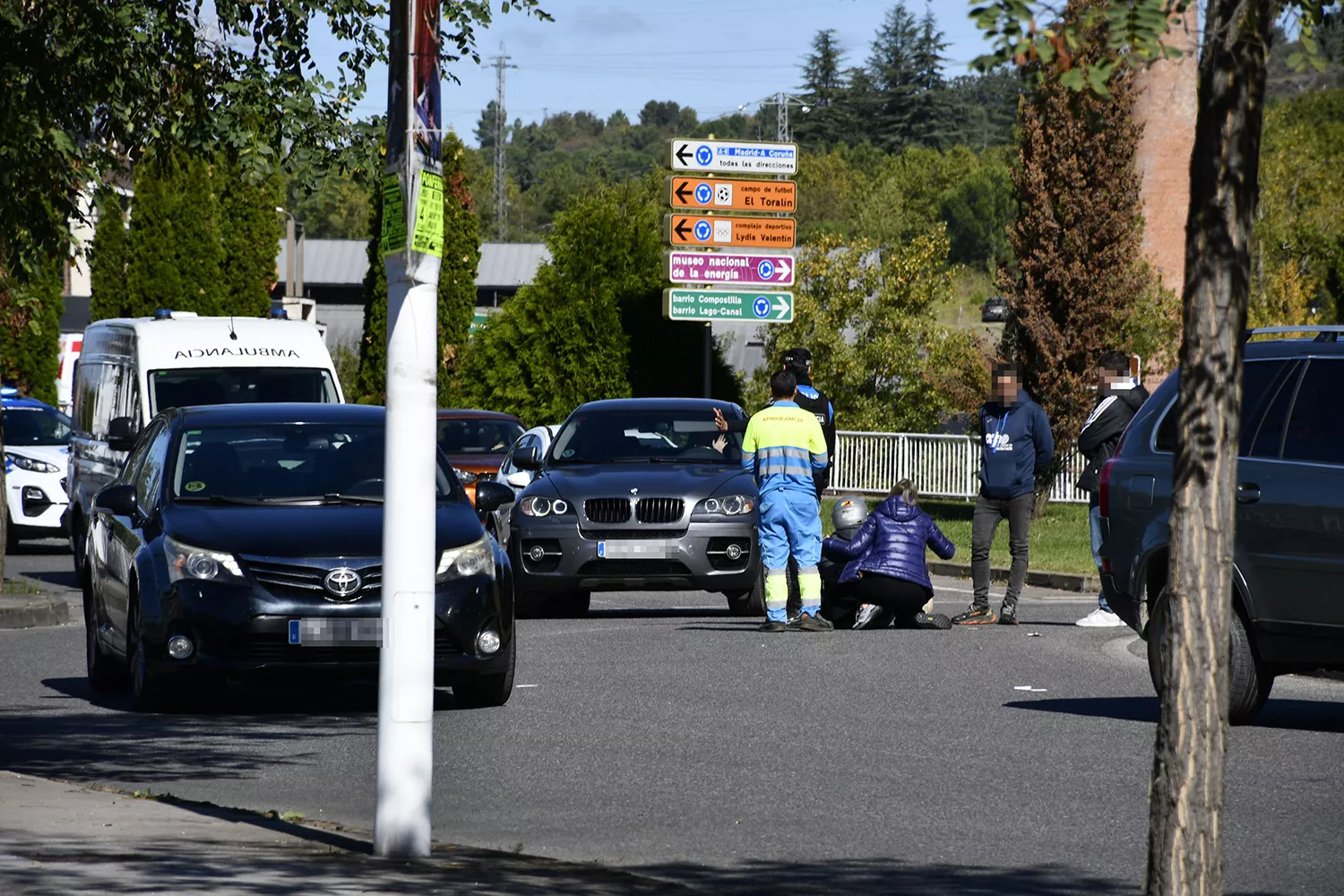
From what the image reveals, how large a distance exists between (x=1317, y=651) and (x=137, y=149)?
755 centimetres

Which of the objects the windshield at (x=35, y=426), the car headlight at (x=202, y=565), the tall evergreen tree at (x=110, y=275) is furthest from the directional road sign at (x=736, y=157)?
the tall evergreen tree at (x=110, y=275)

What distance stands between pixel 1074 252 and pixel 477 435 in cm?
960

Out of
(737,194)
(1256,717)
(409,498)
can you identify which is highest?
(737,194)

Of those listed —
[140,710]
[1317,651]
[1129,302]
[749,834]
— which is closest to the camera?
[749,834]

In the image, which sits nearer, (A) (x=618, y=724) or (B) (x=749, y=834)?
(B) (x=749, y=834)

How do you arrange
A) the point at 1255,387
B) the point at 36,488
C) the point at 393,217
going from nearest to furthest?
the point at 393,217
the point at 1255,387
the point at 36,488

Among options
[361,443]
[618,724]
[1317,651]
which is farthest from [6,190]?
[1317,651]

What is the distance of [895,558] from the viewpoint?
15266 millimetres

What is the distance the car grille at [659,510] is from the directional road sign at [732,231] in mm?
11084

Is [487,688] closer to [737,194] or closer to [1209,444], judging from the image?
[1209,444]

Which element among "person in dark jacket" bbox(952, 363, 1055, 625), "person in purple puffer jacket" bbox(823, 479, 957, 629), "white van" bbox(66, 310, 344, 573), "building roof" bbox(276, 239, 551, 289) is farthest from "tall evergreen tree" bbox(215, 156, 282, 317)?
"person in purple puffer jacket" bbox(823, 479, 957, 629)

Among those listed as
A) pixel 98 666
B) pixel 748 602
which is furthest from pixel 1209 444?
pixel 748 602

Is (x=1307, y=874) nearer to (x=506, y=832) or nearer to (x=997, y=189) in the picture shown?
(x=506, y=832)

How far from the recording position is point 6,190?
12.2m
